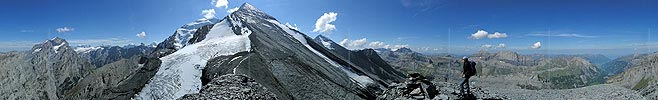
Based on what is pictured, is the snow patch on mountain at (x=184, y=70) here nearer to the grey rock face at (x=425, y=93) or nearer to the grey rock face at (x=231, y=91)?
the grey rock face at (x=231, y=91)

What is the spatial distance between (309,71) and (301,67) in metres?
1.38

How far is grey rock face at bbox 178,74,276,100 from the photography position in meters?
31.9

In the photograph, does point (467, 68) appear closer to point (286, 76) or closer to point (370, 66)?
point (286, 76)

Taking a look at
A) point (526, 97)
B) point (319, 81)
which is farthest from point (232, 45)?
point (526, 97)

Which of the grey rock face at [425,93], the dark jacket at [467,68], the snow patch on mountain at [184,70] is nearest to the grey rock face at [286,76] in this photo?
the snow patch on mountain at [184,70]

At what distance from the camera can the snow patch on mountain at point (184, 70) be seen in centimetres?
5381

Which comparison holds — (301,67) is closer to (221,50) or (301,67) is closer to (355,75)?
(221,50)

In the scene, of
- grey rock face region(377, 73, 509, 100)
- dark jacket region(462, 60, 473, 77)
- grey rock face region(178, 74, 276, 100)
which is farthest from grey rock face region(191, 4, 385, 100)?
dark jacket region(462, 60, 473, 77)

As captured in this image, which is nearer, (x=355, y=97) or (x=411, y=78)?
(x=411, y=78)

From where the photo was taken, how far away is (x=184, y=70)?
212 feet

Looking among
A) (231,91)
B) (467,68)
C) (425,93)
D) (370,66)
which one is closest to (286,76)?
(231,91)

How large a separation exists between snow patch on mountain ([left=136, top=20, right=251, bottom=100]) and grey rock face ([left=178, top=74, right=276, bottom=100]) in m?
17.0

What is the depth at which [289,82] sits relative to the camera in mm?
62375

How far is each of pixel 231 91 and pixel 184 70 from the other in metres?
33.3
